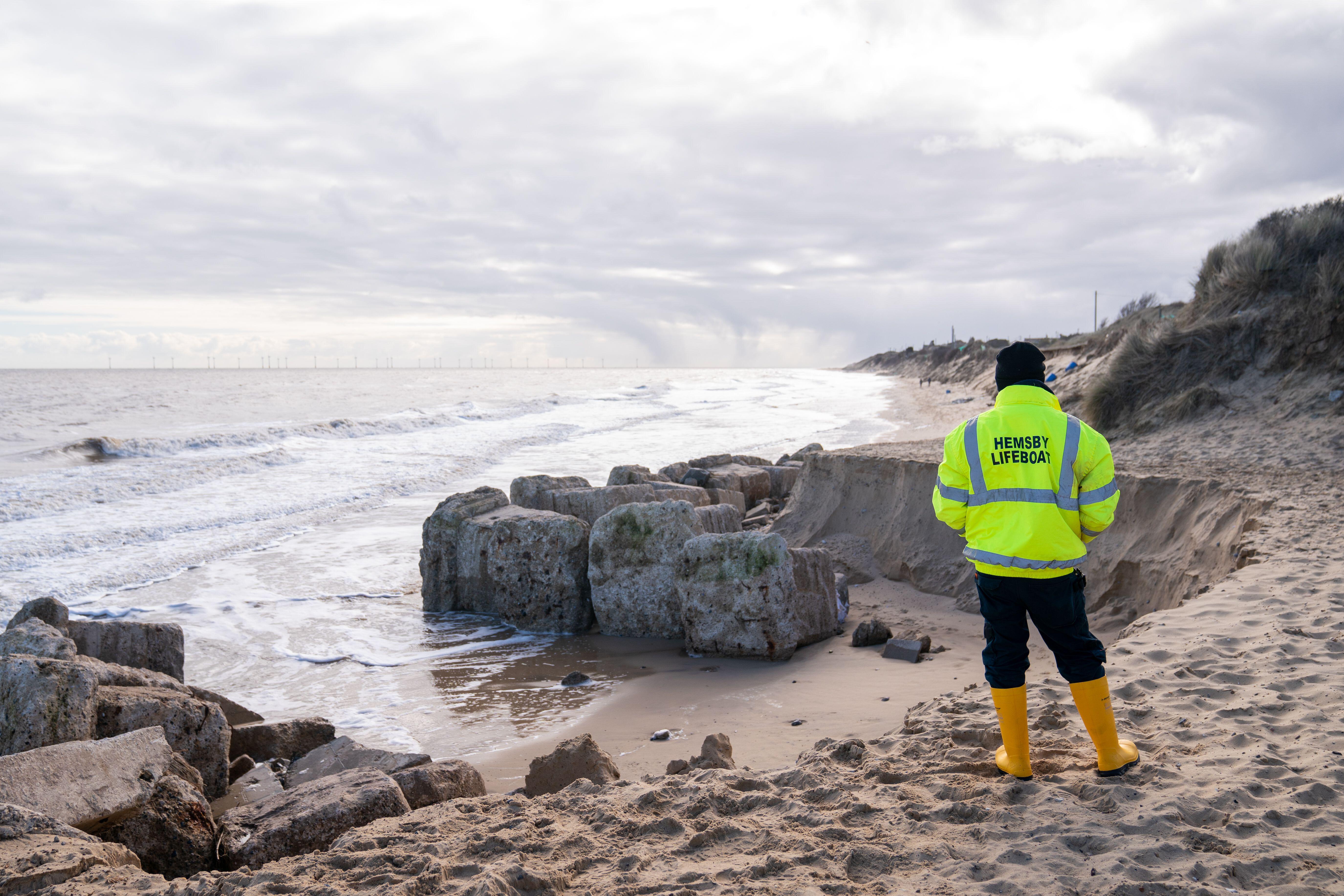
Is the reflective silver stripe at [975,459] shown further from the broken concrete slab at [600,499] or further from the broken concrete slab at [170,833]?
the broken concrete slab at [600,499]

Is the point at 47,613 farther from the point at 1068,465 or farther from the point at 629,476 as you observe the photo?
the point at 1068,465


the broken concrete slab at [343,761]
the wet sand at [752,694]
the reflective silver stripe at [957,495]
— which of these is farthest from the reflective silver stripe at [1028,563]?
the broken concrete slab at [343,761]

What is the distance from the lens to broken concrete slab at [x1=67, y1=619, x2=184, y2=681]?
Answer: 234 inches

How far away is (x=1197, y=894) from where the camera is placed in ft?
8.41

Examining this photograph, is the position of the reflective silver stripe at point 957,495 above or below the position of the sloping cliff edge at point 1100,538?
above

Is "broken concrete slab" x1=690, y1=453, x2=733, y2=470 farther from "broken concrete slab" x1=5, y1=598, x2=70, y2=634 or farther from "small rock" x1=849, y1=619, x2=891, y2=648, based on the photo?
"broken concrete slab" x1=5, y1=598, x2=70, y2=634

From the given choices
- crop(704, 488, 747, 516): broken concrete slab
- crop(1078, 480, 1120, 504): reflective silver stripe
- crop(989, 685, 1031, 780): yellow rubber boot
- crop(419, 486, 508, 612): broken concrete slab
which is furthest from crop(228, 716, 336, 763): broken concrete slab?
crop(704, 488, 747, 516): broken concrete slab

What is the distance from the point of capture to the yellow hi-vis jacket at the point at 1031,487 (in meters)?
3.27

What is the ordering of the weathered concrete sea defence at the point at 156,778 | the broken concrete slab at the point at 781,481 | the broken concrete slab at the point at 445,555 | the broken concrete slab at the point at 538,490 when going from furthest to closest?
the broken concrete slab at the point at 781,481 → the broken concrete slab at the point at 538,490 → the broken concrete slab at the point at 445,555 → the weathered concrete sea defence at the point at 156,778

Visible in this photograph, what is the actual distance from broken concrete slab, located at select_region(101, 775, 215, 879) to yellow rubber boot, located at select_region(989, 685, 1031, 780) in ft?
12.1

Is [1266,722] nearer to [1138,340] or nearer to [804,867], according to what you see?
[804,867]

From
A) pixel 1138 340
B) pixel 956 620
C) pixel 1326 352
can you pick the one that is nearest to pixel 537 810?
pixel 956 620

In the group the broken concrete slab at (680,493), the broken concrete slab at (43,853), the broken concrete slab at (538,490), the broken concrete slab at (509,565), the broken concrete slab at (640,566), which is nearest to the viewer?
the broken concrete slab at (43,853)

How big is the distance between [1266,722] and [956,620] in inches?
142
